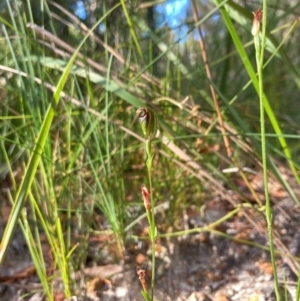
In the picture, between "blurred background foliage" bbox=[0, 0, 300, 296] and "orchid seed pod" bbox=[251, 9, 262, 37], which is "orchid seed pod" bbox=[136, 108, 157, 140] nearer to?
"orchid seed pod" bbox=[251, 9, 262, 37]

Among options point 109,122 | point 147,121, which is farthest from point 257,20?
point 109,122

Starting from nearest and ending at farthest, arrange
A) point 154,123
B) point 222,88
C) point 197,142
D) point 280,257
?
1. point 154,123
2. point 280,257
3. point 197,142
4. point 222,88

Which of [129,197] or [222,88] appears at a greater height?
[222,88]

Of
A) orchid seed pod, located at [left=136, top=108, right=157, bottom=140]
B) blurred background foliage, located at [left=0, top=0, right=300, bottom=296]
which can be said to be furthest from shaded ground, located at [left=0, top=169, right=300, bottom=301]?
orchid seed pod, located at [left=136, top=108, right=157, bottom=140]

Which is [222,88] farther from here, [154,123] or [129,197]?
[154,123]

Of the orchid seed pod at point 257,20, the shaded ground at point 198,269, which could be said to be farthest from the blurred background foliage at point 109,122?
the orchid seed pod at point 257,20

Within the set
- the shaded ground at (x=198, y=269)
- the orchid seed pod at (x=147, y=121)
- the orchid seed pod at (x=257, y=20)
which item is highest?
the orchid seed pod at (x=257, y=20)

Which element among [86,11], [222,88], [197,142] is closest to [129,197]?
[197,142]

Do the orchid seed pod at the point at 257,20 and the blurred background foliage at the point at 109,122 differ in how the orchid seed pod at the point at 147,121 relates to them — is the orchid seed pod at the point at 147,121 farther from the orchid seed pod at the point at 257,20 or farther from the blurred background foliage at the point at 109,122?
the blurred background foliage at the point at 109,122
